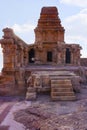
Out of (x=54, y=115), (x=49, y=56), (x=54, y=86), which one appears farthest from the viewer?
(x=49, y=56)

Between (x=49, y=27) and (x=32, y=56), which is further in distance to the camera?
(x=49, y=27)

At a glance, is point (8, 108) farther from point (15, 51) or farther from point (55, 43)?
point (55, 43)

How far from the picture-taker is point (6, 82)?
17844 millimetres

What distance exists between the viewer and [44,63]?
93.6ft

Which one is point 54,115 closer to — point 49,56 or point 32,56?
point 49,56

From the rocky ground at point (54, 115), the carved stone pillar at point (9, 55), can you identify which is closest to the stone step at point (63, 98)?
the rocky ground at point (54, 115)

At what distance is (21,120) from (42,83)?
18.3ft

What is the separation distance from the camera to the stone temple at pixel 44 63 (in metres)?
14.3

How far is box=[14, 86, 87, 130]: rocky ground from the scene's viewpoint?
28.0 feet

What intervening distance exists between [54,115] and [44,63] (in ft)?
61.9

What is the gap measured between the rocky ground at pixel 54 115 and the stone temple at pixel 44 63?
116cm

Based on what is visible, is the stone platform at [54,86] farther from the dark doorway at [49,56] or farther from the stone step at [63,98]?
the dark doorway at [49,56]

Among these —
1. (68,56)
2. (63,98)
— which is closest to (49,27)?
(68,56)

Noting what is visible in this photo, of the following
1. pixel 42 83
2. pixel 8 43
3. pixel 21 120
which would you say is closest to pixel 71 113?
pixel 21 120
